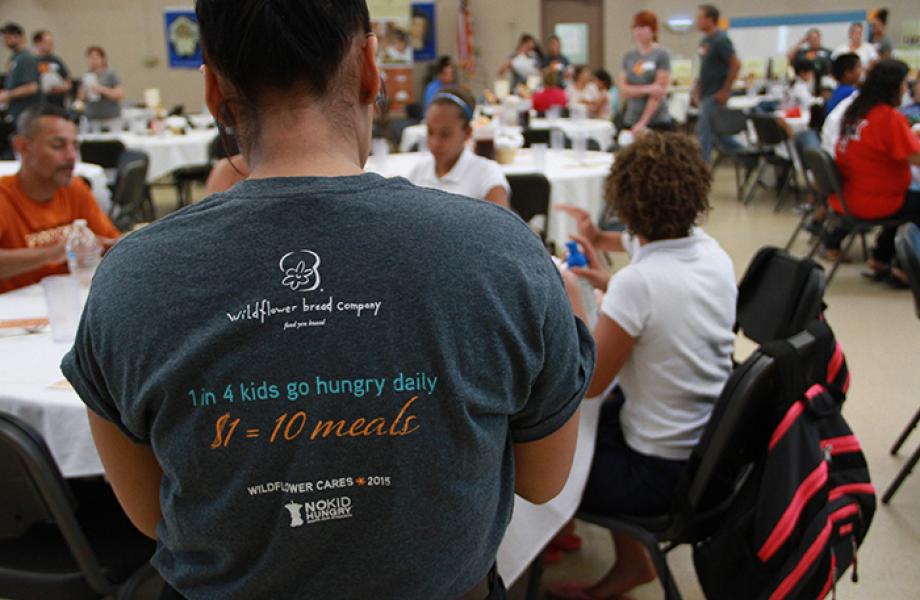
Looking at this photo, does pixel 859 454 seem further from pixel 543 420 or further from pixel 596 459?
pixel 543 420

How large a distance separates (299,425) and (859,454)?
A: 1351 millimetres

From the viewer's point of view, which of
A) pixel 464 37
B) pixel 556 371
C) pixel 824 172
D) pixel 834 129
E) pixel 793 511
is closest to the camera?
pixel 556 371

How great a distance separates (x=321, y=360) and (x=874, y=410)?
3.14 meters

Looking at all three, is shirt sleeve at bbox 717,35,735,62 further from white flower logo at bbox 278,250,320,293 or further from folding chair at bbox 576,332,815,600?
white flower logo at bbox 278,250,320,293

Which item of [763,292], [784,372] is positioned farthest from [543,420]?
[763,292]

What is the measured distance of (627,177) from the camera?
2.00 meters

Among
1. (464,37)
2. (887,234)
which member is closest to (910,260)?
(887,234)

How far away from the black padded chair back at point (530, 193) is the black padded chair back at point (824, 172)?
68.9 inches

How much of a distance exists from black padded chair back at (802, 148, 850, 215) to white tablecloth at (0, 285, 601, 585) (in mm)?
3329

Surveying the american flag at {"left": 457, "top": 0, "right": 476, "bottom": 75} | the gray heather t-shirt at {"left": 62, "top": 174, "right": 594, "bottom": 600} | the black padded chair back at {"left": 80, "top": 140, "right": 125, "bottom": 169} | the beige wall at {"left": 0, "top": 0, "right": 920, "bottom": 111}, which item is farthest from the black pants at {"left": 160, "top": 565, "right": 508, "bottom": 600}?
the beige wall at {"left": 0, "top": 0, "right": 920, "bottom": 111}

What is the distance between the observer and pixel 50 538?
1.74 m

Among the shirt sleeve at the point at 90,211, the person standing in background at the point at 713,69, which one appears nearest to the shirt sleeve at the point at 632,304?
the shirt sleeve at the point at 90,211

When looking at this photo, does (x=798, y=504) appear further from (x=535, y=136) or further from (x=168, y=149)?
(x=168, y=149)

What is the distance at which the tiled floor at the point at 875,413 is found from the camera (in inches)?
91.8
